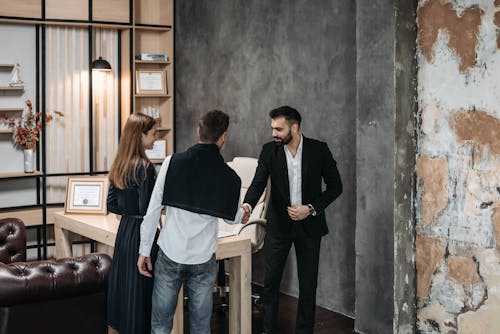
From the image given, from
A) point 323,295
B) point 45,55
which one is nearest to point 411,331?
point 323,295

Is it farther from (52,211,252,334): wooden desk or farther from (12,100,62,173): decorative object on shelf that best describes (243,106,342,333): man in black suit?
(12,100,62,173): decorative object on shelf

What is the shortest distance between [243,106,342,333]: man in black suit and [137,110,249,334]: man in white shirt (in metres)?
0.95

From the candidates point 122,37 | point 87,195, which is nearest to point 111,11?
point 122,37

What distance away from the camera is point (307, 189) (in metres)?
4.36

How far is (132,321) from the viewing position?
12.1 feet

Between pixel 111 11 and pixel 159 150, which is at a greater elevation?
pixel 111 11

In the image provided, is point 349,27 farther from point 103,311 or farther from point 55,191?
point 55,191

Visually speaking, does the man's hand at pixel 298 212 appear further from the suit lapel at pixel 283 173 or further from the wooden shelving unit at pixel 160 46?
the wooden shelving unit at pixel 160 46

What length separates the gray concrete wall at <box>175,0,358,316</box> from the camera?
5.19 meters

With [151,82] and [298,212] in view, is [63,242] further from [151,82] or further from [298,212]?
[151,82]

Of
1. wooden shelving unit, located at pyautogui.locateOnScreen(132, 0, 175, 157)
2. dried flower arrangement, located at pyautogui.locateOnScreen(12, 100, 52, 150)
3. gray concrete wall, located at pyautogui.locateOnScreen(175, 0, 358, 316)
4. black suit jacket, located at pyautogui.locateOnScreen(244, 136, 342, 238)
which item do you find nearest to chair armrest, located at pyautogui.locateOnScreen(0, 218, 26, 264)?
black suit jacket, located at pyautogui.locateOnScreen(244, 136, 342, 238)

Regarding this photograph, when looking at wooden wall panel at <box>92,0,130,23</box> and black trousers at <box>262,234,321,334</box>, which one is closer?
black trousers at <box>262,234,321,334</box>

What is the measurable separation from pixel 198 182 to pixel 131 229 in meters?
0.71

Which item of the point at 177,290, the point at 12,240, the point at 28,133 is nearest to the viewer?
the point at 177,290
